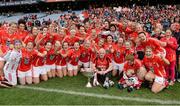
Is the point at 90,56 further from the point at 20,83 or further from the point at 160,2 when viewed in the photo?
the point at 160,2

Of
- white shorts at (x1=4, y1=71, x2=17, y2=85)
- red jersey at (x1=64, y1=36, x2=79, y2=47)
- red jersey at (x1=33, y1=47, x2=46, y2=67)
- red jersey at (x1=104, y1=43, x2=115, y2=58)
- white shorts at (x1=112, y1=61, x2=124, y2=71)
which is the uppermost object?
red jersey at (x1=64, y1=36, x2=79, y2=47)

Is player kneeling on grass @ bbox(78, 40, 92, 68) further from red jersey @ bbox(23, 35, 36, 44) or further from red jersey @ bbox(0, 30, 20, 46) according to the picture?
red jersey @ bbox(0, 30, 20, 46)

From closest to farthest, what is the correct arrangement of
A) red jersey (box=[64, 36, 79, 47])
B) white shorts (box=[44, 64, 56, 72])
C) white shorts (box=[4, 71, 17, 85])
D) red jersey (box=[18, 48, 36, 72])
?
white shorts (box=[4, 71, 17, 85]) < red jersey (box=[18, 48, 36, 72]) < white shorts (box=[44, 64, 56, 72]) < red jersey (box=[64, 36, 79, 47])

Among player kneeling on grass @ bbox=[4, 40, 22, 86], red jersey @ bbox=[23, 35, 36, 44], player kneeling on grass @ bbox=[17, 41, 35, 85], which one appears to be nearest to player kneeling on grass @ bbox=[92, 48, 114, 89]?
player kneeling on grass @ bbox=[17, 41, 35, 85]

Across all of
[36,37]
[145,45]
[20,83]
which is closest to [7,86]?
[20,83]

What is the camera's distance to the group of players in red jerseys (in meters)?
8.16

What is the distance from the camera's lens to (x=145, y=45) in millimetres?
8531

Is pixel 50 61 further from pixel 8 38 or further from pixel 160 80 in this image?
pixel 160 80

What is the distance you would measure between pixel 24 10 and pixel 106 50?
32174 mm

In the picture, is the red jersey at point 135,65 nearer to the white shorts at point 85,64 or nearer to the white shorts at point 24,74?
the white shorts at point 85,64

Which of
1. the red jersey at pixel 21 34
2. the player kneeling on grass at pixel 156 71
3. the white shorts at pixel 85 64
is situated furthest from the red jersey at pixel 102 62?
the red jersey at pixel 21 34

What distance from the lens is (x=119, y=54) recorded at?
30.2ft

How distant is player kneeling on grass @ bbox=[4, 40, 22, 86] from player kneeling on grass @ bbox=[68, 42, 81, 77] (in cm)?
147

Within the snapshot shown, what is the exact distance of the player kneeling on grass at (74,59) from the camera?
9.45 m
